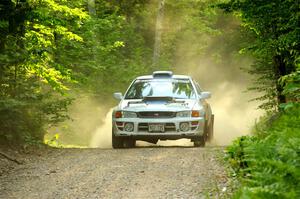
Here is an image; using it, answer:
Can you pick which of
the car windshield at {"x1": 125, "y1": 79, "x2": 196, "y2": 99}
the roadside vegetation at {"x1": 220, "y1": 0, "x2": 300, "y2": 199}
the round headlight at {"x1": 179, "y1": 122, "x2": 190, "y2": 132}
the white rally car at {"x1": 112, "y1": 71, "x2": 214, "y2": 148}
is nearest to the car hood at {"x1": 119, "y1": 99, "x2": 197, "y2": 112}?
the white rally car at {"x1": 112, "y1": 71, "x2": 214, "y2": 148}

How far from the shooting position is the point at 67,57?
2292 centimetres

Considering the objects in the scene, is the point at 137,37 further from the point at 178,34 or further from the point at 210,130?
the point at 210,130

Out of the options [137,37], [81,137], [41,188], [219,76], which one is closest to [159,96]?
[41,188]

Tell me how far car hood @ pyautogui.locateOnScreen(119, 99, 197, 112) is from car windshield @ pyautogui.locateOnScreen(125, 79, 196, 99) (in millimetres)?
555

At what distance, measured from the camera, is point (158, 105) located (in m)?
14.4

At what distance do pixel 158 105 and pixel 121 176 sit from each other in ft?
16.4

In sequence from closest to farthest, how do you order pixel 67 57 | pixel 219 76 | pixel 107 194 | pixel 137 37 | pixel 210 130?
pixel 107 194 < pixel 210 130 < pixel 67 57 < pixel 137 37 < pixel 219 76

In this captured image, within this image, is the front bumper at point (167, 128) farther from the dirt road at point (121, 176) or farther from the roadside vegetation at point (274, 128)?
the roadside vegetation at point (274, 128)

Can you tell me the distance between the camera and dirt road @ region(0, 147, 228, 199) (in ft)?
27.3

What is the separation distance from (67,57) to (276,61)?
32.4 feet

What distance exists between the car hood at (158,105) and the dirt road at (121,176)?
1466 millimetres

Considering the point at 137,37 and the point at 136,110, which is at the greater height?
the point at 137,37

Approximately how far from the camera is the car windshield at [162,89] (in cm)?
1539

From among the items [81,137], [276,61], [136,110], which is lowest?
[81,137]
